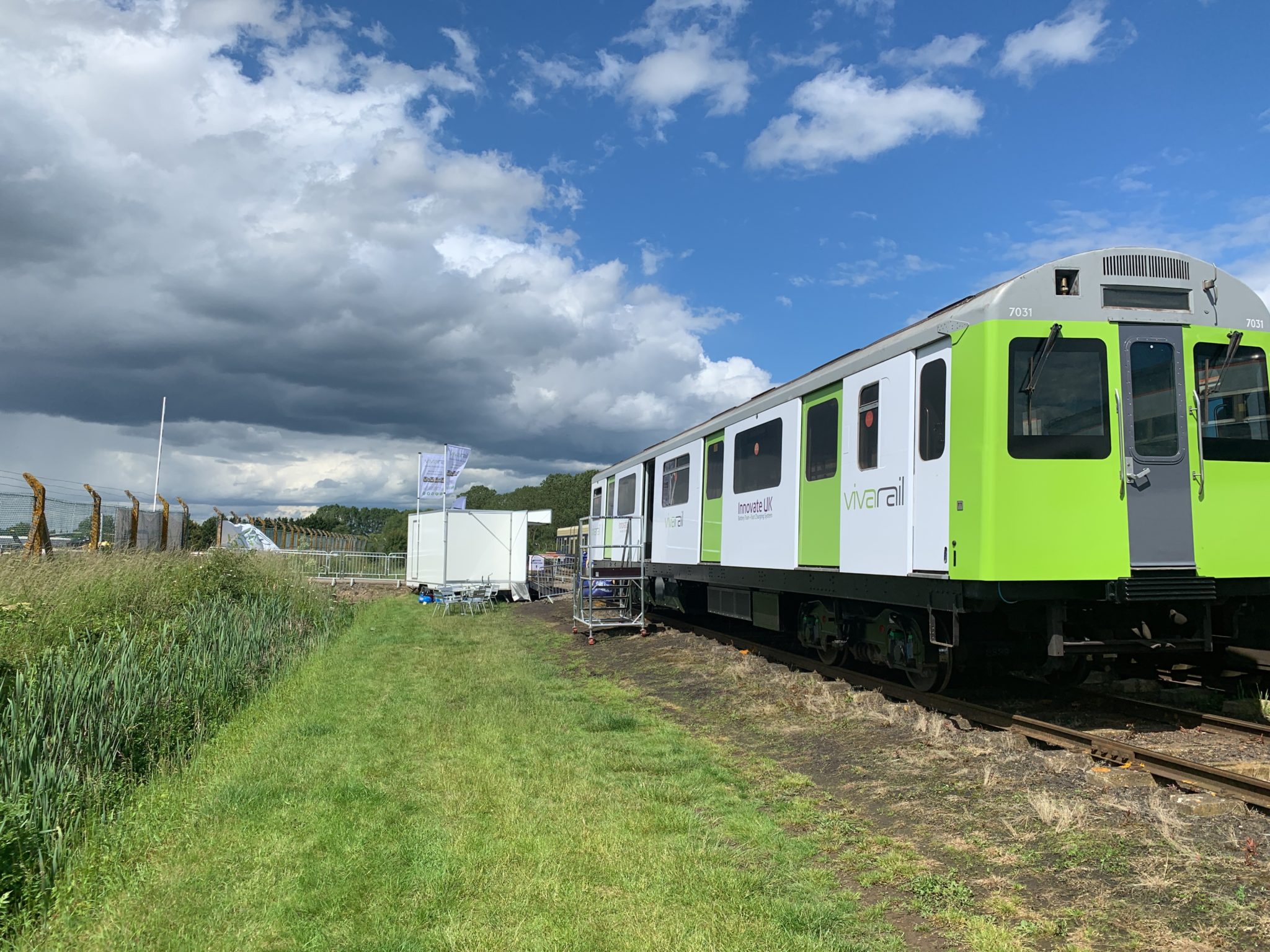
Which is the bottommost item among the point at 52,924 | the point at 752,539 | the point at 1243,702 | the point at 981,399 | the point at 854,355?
the point at 52,924

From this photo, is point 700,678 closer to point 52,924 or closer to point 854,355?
point 854,355

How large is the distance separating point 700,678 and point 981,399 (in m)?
5.66

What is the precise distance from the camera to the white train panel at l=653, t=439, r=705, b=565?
13992 millimetres

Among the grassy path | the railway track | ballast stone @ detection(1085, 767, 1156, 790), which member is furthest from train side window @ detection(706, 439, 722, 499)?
ballast stone @ detection(1085, 767, 1156, 790)

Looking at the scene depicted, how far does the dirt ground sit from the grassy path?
43cm

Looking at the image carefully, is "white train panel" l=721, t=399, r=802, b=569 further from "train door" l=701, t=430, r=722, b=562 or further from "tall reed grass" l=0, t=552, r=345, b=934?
"tall reed grass" l=0, t=552, r=345, b=934

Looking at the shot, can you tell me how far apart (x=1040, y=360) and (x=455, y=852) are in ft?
17.9

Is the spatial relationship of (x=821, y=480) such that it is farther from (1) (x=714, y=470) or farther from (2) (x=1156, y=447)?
(1) (x=714, y=470)

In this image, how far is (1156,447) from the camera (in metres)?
6.85

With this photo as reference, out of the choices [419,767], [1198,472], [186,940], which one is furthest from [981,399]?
[186,940]

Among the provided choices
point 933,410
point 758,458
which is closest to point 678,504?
point 758,458

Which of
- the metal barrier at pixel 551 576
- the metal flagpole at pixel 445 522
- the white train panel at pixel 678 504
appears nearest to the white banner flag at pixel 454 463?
the metal flagpole at pixel 445 522

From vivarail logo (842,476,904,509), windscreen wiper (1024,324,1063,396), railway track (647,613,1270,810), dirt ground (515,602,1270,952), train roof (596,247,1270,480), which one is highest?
train roof (596,247,1270,480)

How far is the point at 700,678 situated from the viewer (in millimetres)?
10969
